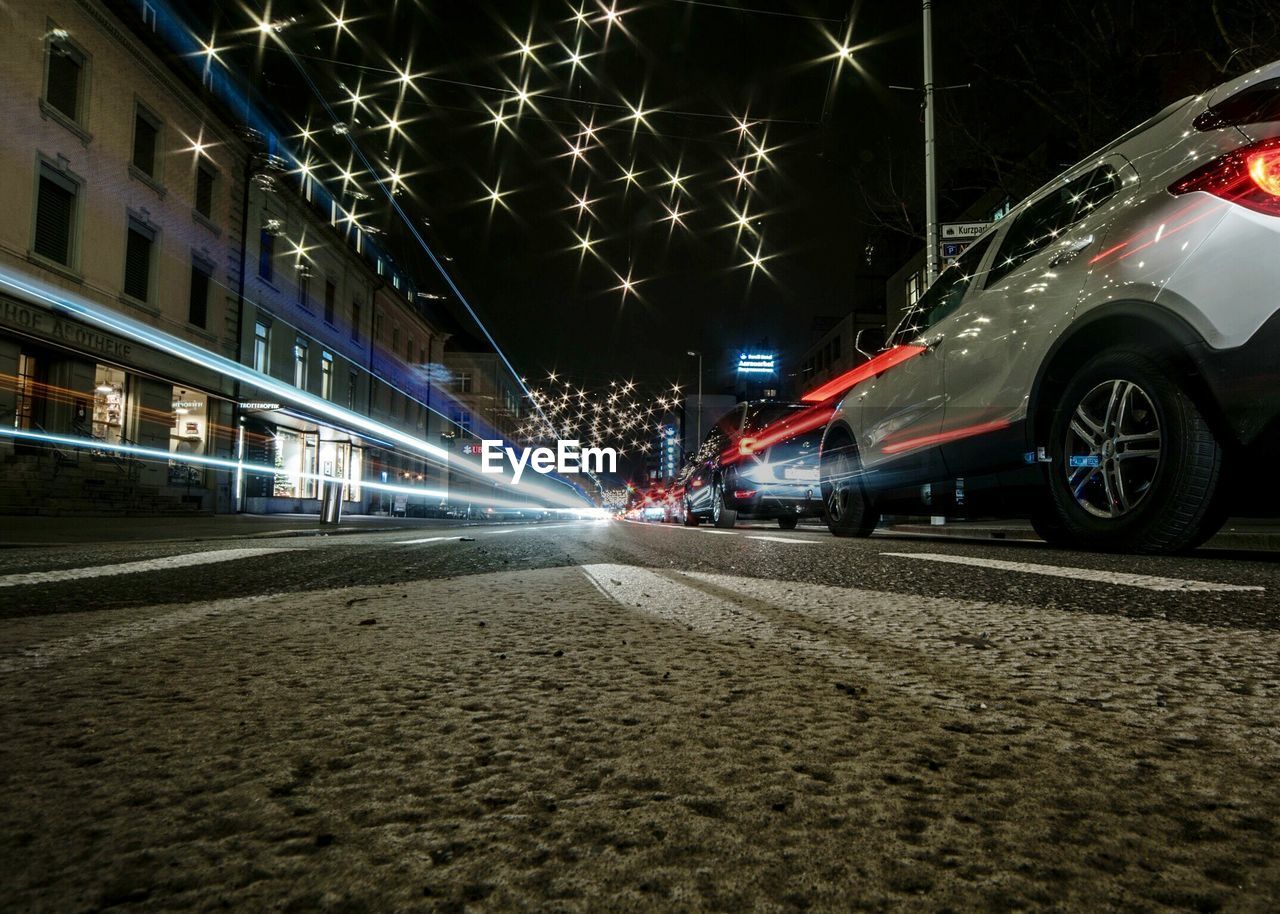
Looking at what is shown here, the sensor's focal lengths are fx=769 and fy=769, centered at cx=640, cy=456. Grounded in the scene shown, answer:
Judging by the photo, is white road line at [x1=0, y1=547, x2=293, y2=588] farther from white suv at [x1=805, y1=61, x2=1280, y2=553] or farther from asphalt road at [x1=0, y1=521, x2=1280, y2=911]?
white suv at [x1=805, y1=61, x2=1280, y2=553]

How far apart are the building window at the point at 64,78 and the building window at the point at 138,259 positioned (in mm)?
2548

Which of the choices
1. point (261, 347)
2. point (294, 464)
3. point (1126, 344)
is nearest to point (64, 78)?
point (261, 347)

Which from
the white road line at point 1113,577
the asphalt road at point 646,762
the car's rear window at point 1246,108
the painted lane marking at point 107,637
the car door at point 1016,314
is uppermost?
the car's rear window at point 1246,108

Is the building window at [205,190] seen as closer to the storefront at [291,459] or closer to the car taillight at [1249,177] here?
the storefront at [291,459]

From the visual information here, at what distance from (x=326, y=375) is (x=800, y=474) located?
25181 mm

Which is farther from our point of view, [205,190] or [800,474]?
[205,190]

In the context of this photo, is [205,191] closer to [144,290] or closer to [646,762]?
[144,290]

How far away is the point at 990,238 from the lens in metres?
5.48

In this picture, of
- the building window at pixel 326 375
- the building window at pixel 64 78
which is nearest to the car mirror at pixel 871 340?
the building window at pixel 64 78

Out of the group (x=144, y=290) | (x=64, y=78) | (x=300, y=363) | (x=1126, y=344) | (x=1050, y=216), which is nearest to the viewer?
(x=1126, y=344)

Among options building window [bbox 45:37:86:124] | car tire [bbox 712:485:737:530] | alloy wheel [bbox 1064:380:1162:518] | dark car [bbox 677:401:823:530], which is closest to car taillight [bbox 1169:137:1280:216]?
alloy wheel [bbox 1064:380:1162:518]

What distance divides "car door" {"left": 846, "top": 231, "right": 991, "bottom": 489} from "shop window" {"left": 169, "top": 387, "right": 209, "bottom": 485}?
18.1 metres

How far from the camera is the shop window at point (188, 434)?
19.3 meters

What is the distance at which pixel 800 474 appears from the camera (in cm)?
1098
